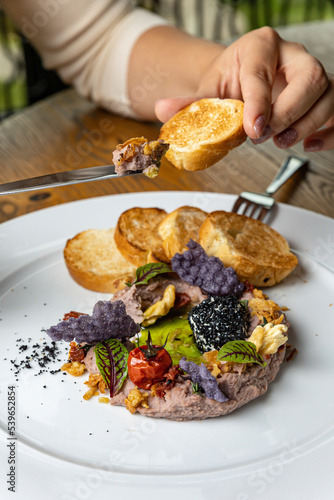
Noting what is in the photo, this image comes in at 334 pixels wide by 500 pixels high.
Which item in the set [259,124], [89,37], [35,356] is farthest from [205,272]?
[89,37]

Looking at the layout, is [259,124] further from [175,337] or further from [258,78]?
[175,337]

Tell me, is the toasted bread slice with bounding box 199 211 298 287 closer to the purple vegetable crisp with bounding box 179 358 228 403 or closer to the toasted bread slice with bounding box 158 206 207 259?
the toasted bread slice with bounding box 158 206 207 259

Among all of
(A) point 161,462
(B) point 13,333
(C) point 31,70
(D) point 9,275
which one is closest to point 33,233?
(D) point 9,275

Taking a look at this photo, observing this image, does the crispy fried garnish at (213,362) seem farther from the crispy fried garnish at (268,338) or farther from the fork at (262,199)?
the fork at (262,199)

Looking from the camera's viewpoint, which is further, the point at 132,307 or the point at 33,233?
the point at 33,233

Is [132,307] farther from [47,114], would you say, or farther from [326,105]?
[47,114]

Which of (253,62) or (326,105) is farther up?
(253,62)

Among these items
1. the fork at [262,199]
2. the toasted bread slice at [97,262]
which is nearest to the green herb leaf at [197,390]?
the toasted bread slice at [97,262]
